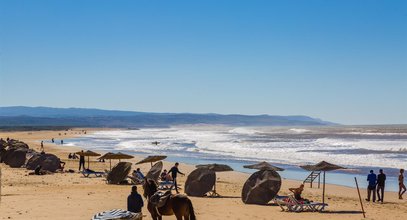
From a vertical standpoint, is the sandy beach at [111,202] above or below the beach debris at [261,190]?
below

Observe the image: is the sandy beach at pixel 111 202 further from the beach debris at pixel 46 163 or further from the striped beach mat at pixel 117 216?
the striped beach mat at pixel 117 216

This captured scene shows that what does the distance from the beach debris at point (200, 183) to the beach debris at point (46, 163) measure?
11.8 metres

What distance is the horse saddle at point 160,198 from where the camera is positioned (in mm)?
12820

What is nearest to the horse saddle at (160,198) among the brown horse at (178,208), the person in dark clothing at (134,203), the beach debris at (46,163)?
the brown horse at (178,208)

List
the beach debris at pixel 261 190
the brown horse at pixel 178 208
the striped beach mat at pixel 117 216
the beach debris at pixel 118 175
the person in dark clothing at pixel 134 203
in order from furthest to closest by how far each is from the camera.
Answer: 1. the beach debris at pixel 118 175
2. the beach debris at pixel 261 190
3. the person in dark clothing at pixel 134 203
4. the brown horse at pixel 178 208
5. the striped beach mat at pixel 117 216

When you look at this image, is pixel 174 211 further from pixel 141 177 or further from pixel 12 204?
pixel 141 177

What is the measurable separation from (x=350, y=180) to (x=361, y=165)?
8717mm

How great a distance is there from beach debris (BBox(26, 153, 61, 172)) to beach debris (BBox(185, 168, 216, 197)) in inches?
465

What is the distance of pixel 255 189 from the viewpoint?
19.1 metres

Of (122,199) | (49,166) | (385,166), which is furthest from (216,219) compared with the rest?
(385,166)

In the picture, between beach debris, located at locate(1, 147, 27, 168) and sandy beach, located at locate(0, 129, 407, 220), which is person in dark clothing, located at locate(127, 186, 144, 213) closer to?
sandy beach, located at locate(0, 129, 407, 220)

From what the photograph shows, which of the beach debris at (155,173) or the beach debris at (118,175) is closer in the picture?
the beach debris at (155,173)

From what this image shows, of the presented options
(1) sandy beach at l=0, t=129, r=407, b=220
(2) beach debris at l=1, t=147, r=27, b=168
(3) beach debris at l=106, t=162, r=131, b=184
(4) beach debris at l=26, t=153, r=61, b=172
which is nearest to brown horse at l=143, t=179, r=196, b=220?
(1) sandy beach at l=0, t=129, r=407, b=220

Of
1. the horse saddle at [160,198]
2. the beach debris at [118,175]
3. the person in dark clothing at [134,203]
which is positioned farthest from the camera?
the beach debris at [118,175]
